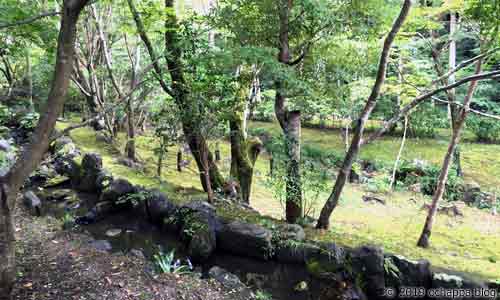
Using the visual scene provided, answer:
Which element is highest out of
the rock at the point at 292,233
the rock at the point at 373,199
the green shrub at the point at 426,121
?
the green shrub at the point at 426,121

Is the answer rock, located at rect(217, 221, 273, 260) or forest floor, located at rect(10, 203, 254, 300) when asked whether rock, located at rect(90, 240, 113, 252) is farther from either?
rock, located at rect(217, 221, 273, 260)

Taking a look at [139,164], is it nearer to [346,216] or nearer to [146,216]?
[146,216]

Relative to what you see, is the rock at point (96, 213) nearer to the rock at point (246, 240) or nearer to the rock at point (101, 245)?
the rock at point (101, 245)

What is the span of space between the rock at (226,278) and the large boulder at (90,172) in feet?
13.4

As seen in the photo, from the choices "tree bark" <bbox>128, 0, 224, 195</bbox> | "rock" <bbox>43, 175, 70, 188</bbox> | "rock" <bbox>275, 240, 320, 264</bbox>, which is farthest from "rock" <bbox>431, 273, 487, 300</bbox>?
"rock" <bbox>43, 175, 70, 188</bbox>

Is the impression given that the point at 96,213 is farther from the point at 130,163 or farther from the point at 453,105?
the point at 453,105

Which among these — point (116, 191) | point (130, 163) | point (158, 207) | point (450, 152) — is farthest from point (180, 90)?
point (450, 152)

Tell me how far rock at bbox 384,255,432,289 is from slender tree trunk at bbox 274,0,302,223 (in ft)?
5.65

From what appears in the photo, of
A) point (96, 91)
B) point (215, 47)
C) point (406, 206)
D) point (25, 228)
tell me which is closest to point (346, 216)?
point (406, 206)

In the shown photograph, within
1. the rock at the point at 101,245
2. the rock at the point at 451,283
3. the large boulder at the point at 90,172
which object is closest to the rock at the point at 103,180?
the large boulder at the point at 90,172

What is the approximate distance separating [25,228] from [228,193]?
3.58 metres

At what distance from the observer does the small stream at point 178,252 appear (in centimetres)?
452

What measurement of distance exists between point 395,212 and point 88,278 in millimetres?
8154

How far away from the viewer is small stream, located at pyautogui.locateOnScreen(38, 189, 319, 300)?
4.52 m
